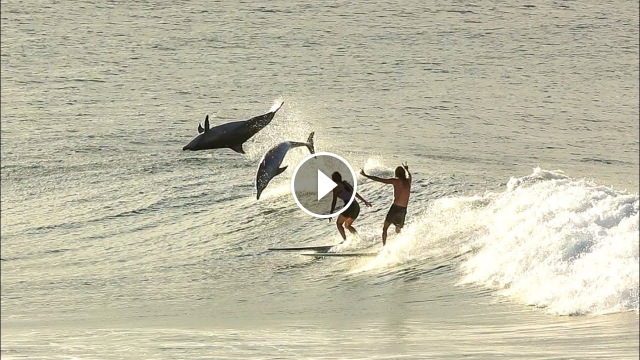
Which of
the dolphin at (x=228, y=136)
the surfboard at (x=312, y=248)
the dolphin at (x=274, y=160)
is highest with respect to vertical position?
the dolphin at (x=228, y=136)

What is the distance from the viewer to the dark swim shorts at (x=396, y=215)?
53.9ft

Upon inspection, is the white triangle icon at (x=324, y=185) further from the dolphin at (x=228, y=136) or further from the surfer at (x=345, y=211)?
the dolphin at (x=228, y=136)

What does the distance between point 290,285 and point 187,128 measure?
33.2ft

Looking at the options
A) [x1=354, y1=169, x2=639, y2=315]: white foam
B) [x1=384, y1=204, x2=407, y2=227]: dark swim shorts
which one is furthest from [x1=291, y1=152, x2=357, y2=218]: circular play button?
[x1=354, y1=169, x2=639, y2=315]: white foam

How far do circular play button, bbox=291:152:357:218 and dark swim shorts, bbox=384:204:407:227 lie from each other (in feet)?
3.91

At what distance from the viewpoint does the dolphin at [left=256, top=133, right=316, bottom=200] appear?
53.5ft

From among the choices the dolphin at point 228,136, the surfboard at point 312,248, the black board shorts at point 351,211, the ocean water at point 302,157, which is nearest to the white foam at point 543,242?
the ocean water at point 302,157

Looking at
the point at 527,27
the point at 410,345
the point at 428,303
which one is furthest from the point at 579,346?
the point at 527,27

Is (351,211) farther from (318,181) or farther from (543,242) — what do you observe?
(543,242)

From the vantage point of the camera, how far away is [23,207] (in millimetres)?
18234

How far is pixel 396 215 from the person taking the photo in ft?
54.1

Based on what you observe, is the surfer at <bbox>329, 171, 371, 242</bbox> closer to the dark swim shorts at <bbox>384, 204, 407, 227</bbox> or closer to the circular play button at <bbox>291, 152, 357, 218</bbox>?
the circular play button at <bbox>291, 152, 357, 218</bbox>

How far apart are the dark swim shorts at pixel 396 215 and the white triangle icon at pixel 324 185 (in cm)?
126

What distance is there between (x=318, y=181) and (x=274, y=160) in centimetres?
225
